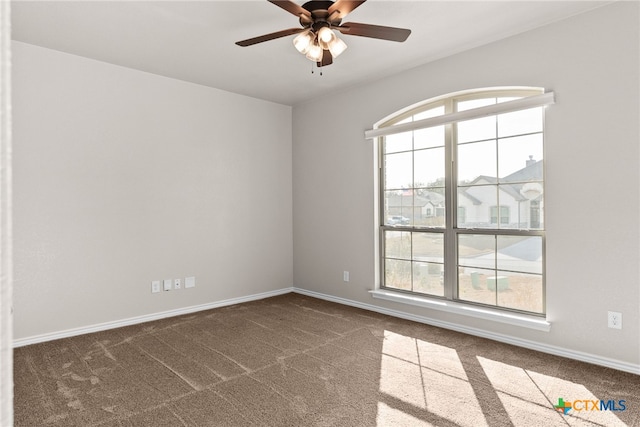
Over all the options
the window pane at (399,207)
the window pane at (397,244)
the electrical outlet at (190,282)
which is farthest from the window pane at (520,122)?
the electrical outlet at (190,282)

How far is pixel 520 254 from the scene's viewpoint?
3.36 metres

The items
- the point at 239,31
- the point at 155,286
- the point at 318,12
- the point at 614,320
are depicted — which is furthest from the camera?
the point at 155,286

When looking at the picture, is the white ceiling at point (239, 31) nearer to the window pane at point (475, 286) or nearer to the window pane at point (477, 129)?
the window pane at point (477, 129)

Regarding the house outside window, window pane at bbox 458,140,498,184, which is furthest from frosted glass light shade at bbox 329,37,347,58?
the house outside window

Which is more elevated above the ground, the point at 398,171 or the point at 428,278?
the point at 398,171

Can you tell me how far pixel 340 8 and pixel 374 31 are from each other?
302 millimetres

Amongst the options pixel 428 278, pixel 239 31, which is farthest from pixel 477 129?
pixel 239 31

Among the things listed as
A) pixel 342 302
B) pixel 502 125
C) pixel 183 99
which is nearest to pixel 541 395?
pixel 502 125

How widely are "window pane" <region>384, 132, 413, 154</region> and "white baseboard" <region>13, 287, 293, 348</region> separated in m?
2.48

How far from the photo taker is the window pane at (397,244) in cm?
419

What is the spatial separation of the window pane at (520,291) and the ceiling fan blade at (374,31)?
7.57ft

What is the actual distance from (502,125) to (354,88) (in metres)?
1.83

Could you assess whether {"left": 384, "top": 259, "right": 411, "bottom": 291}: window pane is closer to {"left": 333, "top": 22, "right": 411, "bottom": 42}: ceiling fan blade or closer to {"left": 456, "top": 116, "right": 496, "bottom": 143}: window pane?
{"left": 456, "top": 116, "right": 496, "bottom": 143}: window pane

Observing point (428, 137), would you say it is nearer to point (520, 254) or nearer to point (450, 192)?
point (450, 192)
